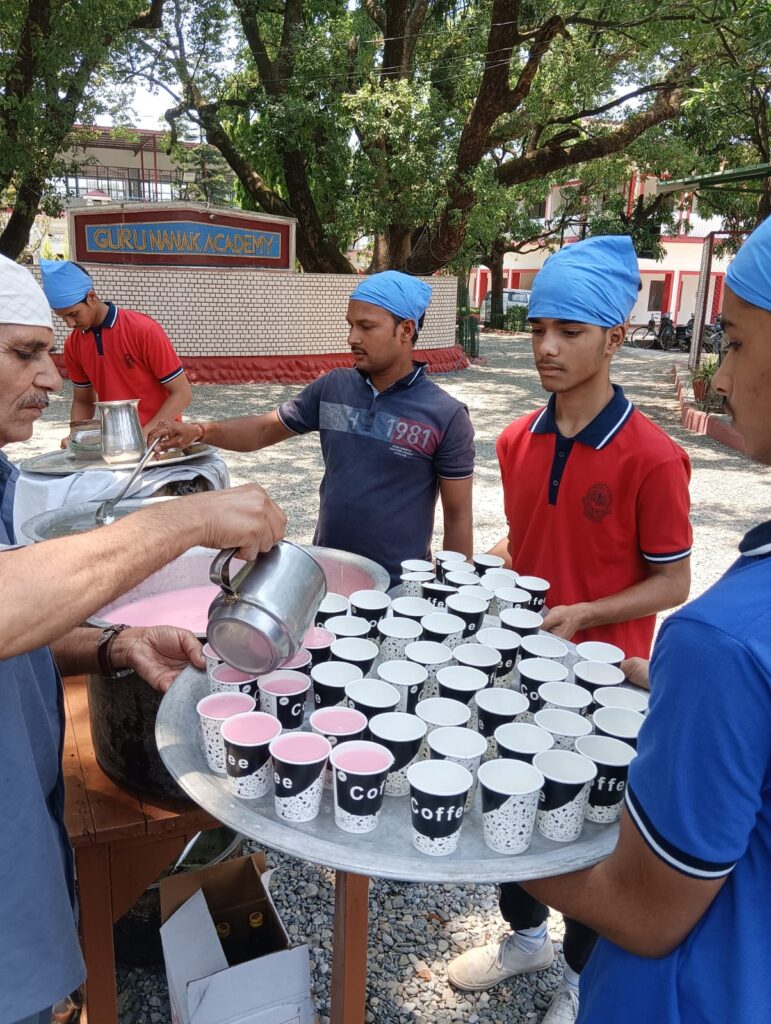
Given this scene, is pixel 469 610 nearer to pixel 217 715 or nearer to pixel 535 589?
pixel 535 589

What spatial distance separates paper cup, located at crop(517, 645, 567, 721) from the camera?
5.29 feet

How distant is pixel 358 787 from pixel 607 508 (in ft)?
4.11

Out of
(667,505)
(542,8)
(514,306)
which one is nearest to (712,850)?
(667,505)

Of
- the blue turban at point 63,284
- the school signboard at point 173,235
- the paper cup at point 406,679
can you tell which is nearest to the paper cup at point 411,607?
the paper cup at point 406,679

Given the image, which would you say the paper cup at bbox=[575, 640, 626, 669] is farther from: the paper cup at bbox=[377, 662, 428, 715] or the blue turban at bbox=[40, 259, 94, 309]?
the blue turban at bbox=[40, 259, 94, 309]

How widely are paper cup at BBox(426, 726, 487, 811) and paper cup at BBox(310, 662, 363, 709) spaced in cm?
24

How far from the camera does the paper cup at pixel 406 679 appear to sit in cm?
161

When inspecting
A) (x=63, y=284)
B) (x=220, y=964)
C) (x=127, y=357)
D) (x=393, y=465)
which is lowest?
(x=220, y=964)

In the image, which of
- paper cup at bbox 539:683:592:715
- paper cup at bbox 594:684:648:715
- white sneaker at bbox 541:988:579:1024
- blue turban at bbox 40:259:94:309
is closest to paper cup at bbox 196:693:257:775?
paper cup at bbox 539:683:592:715

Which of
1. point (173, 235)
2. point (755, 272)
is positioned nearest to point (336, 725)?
point (755, 272)

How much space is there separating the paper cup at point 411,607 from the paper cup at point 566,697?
1.36 ft

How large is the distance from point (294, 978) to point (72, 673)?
0.93m

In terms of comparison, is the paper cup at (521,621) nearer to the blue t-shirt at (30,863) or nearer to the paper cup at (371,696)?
the paper cup at (371,696)

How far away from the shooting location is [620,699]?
1.59m
